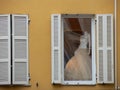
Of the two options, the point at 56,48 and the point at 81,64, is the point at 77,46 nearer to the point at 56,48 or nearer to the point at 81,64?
the point at 81,64

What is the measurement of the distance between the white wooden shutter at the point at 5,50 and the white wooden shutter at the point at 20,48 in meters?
0.11

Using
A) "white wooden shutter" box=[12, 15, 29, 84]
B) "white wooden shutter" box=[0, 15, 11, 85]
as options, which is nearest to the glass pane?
"white wooden shutter" box=[12, 15, 29, 84]

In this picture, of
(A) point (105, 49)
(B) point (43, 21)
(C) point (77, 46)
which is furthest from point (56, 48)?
(A) point (105, 49)

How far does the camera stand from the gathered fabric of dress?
1431 centimetres

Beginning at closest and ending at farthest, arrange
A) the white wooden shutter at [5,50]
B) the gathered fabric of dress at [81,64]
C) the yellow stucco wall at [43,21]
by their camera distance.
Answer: the white wooden shutter at [5,50] → the yellow stucco wall at [43,21] → the gathered fabric of dress at [81,64]

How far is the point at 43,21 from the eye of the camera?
14266 millimetres

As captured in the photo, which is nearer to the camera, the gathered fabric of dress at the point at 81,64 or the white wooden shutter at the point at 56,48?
the white wooden shutter at the point at 56,48

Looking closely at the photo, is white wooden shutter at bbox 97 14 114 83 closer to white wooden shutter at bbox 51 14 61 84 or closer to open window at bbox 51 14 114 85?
open window at bbox 51 14 114 85

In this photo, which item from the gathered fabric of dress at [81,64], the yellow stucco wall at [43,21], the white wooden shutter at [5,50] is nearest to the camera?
the white wooden shutter at [5,50]

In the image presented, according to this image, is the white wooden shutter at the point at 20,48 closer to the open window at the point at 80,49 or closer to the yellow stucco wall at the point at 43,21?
the yellow stucco wall at the point at 43,21

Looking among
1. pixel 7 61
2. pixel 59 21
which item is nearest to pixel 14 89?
pixel 7 61

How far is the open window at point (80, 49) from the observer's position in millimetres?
14102

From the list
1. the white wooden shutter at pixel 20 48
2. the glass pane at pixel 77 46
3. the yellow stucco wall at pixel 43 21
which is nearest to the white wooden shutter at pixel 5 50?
the white wooden shutter at pixel 20 48

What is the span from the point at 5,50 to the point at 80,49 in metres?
1.74
